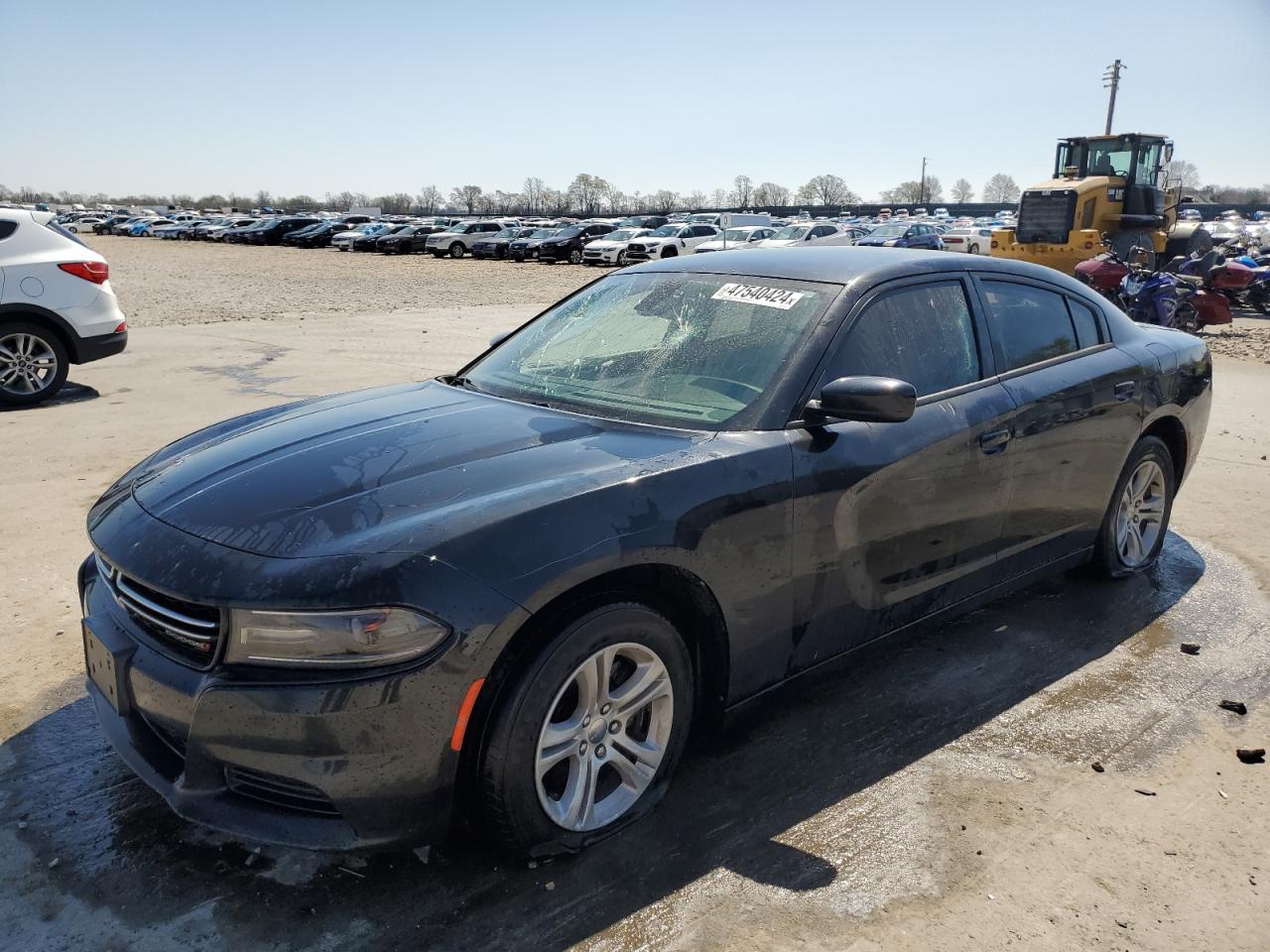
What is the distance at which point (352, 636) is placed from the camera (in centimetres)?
231

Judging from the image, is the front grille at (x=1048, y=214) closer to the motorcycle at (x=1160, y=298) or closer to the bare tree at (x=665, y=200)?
the motorcycle at (x=1160, y=298)

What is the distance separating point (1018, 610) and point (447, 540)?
10.5 feet

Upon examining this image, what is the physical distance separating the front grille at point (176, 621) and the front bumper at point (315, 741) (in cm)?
Answer: 4

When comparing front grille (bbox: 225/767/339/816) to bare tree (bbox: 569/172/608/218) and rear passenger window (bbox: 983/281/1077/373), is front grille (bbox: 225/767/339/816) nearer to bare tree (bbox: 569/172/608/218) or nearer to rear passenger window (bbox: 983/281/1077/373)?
A: rear passenger window (bbox: 983/281/1077/373)

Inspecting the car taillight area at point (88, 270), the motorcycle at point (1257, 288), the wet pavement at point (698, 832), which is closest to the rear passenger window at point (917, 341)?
the wet pavement at point (698, 832)

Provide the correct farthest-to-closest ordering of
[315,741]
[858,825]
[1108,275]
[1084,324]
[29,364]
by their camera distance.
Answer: [1108,275] < [29,364] < [1084,324] < [858,825] < [315,741]

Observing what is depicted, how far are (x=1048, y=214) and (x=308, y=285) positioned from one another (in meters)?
18.2

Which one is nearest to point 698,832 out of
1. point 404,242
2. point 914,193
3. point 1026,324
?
point 1026,324

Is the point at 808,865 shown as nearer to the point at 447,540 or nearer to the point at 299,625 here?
the point at 447,540

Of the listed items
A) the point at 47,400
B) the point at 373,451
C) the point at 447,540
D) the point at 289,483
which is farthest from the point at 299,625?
the point at 47,400

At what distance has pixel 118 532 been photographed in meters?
2.80

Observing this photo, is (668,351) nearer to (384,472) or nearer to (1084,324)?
(384,472)

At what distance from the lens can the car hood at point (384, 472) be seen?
8.23 feet

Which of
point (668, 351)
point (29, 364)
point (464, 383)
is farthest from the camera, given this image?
point (29, 364)
